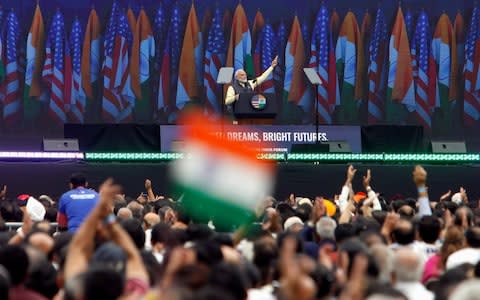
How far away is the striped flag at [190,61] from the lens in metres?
22.7

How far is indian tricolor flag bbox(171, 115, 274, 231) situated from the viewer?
311 inches

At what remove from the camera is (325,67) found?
2280 centimetres

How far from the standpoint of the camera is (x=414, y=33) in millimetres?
22906

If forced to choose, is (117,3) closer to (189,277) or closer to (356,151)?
(356,151)

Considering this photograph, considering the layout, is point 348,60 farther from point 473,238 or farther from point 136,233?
point 136,233

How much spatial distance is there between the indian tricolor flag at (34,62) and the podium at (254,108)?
649 cm

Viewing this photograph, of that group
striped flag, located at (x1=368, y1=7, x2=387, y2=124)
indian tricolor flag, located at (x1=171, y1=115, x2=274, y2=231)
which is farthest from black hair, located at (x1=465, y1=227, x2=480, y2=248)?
striped flag, located at (x1=368, y1=7, x2=387, y2=124)

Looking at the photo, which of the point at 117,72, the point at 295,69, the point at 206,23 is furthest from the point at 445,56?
the point at 117,72

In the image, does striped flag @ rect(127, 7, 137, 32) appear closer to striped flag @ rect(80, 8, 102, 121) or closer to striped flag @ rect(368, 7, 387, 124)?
striped flag @ rect(80, 8, 102, 121)

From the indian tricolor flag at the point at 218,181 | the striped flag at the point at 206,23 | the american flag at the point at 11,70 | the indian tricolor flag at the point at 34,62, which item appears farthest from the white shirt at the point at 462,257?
the american flag at the point at 11,70

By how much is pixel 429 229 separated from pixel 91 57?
15896 millimetres

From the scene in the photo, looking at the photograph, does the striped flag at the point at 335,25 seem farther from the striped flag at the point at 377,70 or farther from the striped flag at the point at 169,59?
the striped flag at the point at 169,59

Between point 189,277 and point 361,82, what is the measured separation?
18570 mm

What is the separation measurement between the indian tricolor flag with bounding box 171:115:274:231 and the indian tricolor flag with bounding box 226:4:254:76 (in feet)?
46.8
